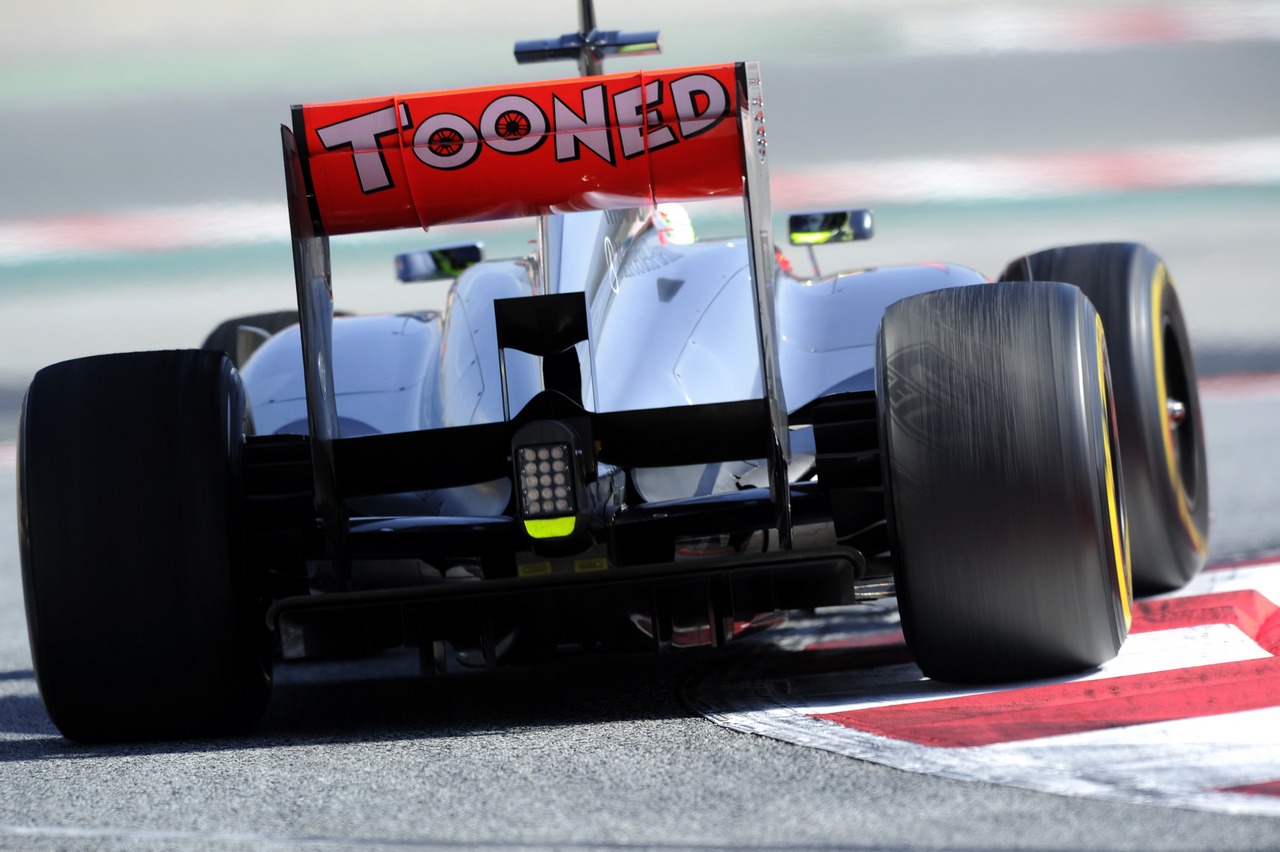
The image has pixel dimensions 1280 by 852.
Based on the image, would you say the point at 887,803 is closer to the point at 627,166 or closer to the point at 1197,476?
the point at 627,166

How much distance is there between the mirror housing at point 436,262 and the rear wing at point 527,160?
9.19 feet

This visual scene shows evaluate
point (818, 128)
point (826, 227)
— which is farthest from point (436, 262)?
point (818, 128)

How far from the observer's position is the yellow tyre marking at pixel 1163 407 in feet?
15.4

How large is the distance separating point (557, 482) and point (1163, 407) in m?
2.21

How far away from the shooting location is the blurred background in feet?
44.0

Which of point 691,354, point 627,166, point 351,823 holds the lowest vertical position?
point 351,823

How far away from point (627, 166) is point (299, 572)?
1.12m

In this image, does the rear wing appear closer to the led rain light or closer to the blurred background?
the led rain light

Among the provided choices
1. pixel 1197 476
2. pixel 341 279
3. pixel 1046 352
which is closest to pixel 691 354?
pixel 1046 352

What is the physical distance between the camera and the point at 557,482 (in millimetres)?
3252

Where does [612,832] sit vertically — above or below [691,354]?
below

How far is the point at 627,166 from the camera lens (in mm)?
3422

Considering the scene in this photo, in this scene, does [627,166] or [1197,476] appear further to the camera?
[1197,476]

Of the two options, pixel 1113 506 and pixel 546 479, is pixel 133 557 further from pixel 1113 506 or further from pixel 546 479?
pixel 1113 506
